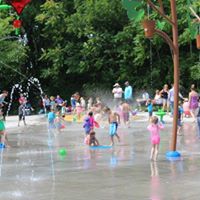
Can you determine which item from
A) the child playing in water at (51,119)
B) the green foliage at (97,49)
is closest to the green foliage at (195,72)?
the green foliage at (97,49)

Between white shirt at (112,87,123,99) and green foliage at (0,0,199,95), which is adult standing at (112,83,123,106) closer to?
white shirt at (112,87,123,99)

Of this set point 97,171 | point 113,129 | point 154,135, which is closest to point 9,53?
point 113,129

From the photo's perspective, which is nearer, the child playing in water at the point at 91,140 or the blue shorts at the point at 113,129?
the child playing in water at the point at 91,140

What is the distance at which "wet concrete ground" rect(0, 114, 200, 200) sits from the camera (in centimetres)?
953

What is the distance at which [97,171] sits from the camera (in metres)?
12.0

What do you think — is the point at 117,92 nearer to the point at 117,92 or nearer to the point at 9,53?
the point at 117,92

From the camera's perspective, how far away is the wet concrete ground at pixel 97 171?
31.3ft

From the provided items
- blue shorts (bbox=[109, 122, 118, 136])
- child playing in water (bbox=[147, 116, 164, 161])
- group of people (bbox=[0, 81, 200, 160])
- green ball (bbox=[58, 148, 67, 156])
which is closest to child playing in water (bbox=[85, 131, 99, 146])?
group of people (bbox=[0, 81, 200, 160])

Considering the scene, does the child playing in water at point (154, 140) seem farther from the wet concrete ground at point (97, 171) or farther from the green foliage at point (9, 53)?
the green foliage at point (9, 53)

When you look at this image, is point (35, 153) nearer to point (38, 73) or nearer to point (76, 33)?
point (76, 33)

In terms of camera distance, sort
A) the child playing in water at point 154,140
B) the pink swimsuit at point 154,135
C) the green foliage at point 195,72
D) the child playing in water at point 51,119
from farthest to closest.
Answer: the green foliage at point 195,72 → the child playing in water at point 51,119 → the pink swimsuit at point 154,135 → the child playing in water at point 154,140

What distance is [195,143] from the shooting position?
17.4 meters

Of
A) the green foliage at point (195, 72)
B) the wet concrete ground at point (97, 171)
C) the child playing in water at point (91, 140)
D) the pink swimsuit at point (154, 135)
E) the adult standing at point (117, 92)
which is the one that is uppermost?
the green foliage at point (195, 72)

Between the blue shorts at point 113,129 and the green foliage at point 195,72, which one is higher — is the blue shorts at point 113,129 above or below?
below
